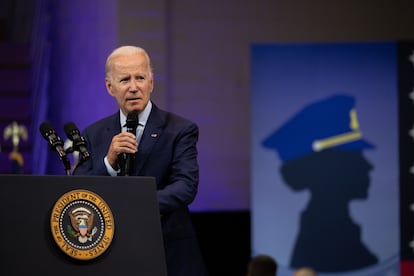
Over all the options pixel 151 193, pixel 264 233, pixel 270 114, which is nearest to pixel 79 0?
pixel 270 114

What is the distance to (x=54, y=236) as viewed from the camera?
2.51 m

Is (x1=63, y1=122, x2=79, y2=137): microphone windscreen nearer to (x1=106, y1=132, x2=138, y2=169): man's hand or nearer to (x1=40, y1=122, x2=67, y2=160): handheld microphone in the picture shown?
(x1=40, y1=122, x2=67, y2=160): handheld microphone

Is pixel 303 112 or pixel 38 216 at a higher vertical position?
→ pixel 303 112

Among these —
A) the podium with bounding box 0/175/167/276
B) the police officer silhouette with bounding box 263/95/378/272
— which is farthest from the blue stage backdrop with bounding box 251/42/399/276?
the podium with bounding box 0/175/167/276

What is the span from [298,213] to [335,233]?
0.28m

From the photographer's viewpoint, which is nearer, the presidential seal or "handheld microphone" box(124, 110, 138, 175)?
the presidential seal

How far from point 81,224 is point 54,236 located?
79mm

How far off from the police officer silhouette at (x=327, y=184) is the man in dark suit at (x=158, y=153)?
3.17 meters

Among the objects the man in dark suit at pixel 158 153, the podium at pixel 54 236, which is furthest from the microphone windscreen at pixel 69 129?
the podium at pixel 54 236

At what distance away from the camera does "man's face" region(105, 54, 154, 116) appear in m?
2.98

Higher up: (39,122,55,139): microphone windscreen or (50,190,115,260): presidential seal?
(39,122,55,139): microphone windscreen

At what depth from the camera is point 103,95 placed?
6500mm

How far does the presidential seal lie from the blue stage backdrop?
144 inches

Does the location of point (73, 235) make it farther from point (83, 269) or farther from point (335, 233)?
point (335, 233)
